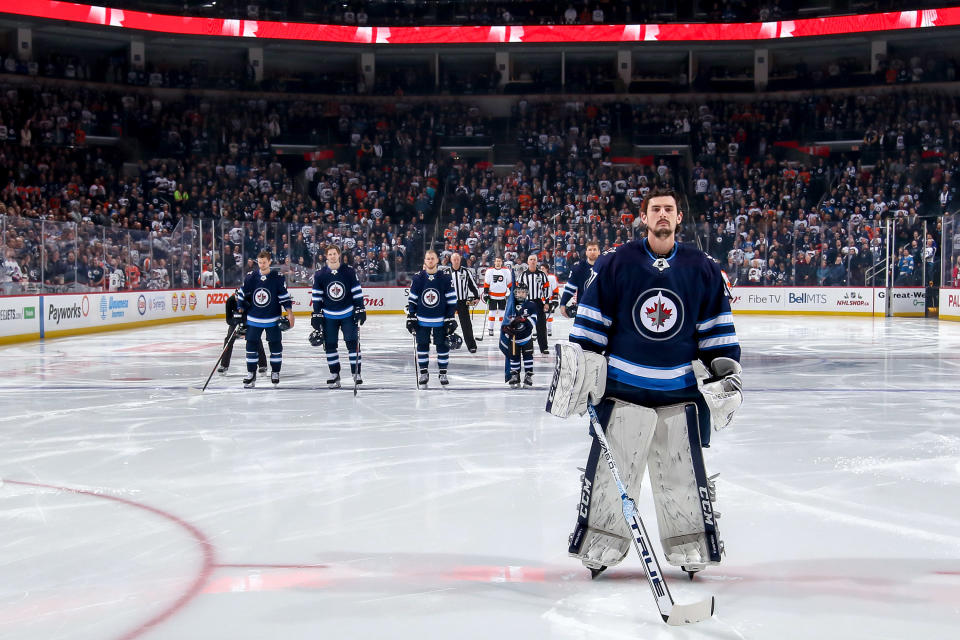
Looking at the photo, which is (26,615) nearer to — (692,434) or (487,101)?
(692,434)

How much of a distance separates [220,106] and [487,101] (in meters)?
9.65

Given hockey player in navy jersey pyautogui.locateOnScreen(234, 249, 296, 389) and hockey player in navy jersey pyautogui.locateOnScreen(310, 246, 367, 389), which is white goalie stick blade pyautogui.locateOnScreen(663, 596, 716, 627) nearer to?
hockey player in navy jersey pyautogui.locateOnScreen(310, 246, 367, 389)

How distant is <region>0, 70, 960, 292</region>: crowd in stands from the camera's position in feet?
71.5

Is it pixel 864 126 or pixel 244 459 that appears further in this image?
pixel 864 126

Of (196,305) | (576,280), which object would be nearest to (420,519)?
(576,280)

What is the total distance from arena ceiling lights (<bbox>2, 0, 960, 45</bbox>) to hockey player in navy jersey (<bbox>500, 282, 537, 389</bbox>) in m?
23.7

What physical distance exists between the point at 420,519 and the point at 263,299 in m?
5.66

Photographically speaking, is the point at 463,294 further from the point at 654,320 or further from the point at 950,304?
the point at 950,304

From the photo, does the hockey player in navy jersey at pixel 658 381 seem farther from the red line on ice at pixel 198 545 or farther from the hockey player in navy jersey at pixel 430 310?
the hockey player in navy jersey at pixel 430 310

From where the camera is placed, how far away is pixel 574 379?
10.5ft

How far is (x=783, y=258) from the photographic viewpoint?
22.5 meters

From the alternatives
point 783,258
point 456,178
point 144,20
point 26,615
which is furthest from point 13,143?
point 26,615

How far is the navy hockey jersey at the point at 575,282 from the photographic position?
941 centimetres

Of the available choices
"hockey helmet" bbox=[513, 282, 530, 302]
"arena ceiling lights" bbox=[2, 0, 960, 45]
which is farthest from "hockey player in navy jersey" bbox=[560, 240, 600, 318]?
"arena ceiling lights" bbox=[2, 0, 960, 45]
